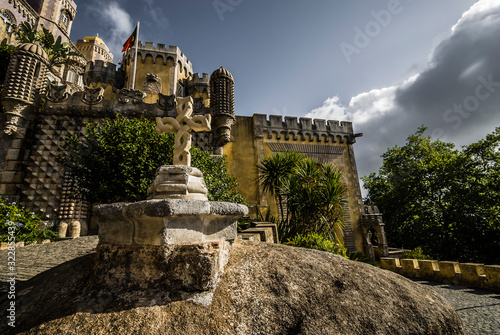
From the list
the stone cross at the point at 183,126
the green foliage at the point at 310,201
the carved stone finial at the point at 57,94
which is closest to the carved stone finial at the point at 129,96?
the carved stone finial at the point at 57,94

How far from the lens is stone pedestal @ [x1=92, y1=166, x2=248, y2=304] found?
1954 mm

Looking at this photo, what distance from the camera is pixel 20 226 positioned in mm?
7520

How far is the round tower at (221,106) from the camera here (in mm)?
11977

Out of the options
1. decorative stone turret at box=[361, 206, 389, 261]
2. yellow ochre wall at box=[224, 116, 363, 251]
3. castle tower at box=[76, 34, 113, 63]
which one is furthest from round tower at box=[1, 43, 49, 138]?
castle tower at box=[76, 34, 113, 63]

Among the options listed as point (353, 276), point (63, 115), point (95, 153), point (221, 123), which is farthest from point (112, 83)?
point (353, 276)

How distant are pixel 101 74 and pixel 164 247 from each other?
19.9m

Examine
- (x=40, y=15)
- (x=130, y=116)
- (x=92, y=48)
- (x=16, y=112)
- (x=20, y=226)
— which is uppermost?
(x=92, y=48)

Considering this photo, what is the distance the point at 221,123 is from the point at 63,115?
7.03m

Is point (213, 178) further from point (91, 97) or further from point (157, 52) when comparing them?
point (157, 52)

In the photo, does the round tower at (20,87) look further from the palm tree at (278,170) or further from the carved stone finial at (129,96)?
the palm tree at (278,170)

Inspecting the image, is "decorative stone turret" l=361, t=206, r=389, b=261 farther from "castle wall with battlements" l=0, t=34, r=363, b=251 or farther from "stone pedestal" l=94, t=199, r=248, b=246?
"stone pedestal" l=94, t=199, r=248, b=246

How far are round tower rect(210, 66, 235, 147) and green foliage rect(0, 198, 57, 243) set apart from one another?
7.61 meters

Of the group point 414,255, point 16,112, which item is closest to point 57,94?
point 16,112

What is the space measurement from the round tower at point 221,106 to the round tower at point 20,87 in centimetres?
770
